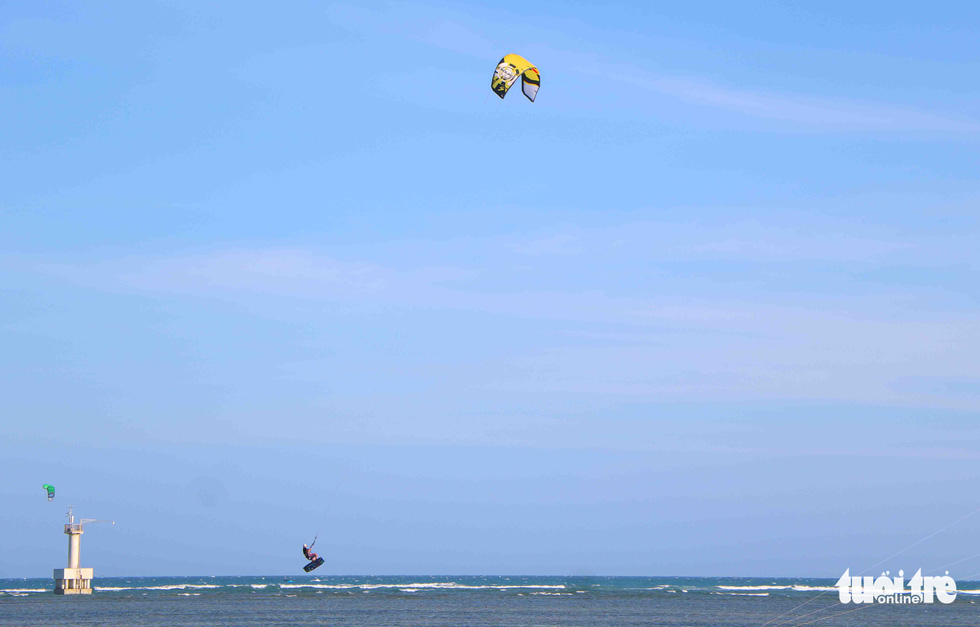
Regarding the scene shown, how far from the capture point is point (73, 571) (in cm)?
5956

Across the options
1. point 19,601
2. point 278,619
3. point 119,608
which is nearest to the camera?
point 278,619

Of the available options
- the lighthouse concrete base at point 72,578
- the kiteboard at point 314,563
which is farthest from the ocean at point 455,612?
the kiteboard at point 314,563

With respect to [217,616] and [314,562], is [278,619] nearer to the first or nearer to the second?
[217,616]

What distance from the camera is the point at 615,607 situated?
56.9m

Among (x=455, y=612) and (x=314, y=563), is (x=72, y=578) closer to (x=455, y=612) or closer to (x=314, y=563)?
(x=455, y=612)

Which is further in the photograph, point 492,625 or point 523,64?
point 492,625

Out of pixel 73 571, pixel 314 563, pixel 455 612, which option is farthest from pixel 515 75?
pixel 73 571

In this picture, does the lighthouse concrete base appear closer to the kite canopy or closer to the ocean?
the ocean

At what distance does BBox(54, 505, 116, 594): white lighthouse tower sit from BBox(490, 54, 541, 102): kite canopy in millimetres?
41417

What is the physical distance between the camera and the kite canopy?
27734mm

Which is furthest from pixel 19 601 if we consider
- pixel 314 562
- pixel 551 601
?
pixel 314 562

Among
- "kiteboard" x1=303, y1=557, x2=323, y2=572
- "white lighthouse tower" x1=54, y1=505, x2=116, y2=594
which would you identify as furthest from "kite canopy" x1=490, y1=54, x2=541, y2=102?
"white lighthouse tower" x1=54, y1=505, x2=116, y2=594

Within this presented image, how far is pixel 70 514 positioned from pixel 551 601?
2868 cm

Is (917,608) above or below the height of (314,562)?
below
